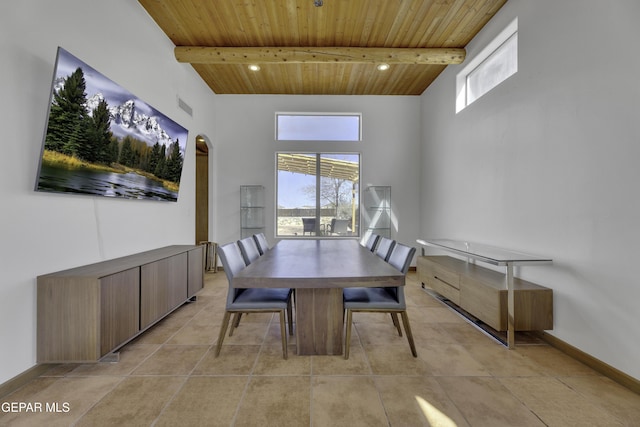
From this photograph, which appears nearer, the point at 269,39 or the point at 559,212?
the point at 559,212

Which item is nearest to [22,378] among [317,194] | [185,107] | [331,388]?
[331,388]

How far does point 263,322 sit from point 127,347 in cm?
122

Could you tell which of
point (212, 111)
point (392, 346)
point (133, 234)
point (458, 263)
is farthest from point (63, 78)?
point (458, 263)

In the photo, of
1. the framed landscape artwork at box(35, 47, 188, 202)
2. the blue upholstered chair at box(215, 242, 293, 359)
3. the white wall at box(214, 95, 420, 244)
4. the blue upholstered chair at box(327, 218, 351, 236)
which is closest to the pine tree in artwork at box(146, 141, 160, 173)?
the framed landscape artwork at box(35, 47, 188, 202)

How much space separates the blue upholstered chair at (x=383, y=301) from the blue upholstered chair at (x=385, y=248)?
0.31 m

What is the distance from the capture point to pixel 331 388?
1.87 m

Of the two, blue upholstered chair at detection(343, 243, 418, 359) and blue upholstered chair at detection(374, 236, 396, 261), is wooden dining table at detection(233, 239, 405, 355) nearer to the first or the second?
blue upholstered chair at detection(343, 243, 418, 359)

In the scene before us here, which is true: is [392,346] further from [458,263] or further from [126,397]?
[126,397]

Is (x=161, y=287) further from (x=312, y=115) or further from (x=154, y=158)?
(x=312, y=115)

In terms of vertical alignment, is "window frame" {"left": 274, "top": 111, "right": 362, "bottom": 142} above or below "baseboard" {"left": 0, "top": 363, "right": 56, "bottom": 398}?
above

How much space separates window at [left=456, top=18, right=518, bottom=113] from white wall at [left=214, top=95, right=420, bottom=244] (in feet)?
4.94

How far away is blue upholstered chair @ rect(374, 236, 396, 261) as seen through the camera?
2.81 m

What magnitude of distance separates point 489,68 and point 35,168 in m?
4.69

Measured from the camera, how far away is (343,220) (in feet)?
18.7
